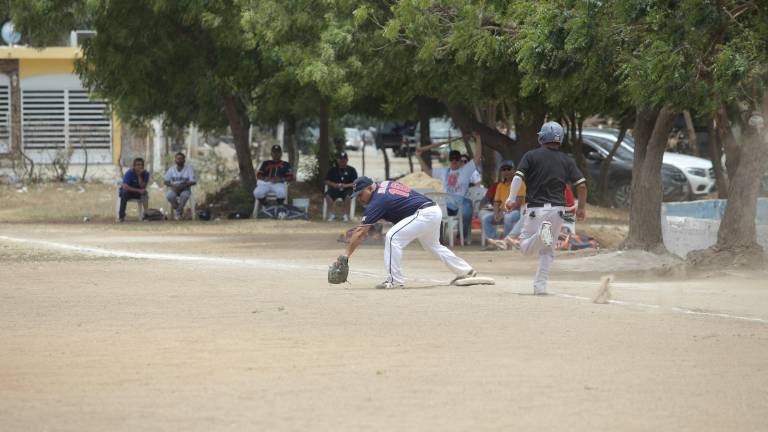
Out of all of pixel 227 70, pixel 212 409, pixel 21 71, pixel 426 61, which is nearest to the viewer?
pixel 212 409

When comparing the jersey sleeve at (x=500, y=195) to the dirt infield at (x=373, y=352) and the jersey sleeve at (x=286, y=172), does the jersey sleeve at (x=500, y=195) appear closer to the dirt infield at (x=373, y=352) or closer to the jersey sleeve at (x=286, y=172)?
the dirt infield at (x=373, y=352)

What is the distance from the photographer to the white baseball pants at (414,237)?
14.5 m

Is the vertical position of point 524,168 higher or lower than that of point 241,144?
lower

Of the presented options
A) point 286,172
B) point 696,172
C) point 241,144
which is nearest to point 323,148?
point 241,144

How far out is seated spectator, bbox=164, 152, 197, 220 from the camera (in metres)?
29.0

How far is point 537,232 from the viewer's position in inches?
546

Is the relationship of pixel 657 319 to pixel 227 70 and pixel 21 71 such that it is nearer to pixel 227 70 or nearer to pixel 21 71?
pixel 227 70

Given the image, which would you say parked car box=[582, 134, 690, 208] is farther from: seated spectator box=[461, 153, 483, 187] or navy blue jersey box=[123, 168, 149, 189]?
navy blue jersey box=[123, 168, 149, 189]

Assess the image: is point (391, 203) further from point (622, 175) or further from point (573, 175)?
point (622, 175)

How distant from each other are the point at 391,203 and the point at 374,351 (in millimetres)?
4326

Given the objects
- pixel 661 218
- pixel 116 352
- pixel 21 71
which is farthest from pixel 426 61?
pixel 21 71

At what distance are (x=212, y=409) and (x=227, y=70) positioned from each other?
22101 millimetres

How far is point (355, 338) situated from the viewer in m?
11.0

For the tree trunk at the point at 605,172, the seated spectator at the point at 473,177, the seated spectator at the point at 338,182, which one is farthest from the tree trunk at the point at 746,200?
the tree trunk at the point at 605,172
